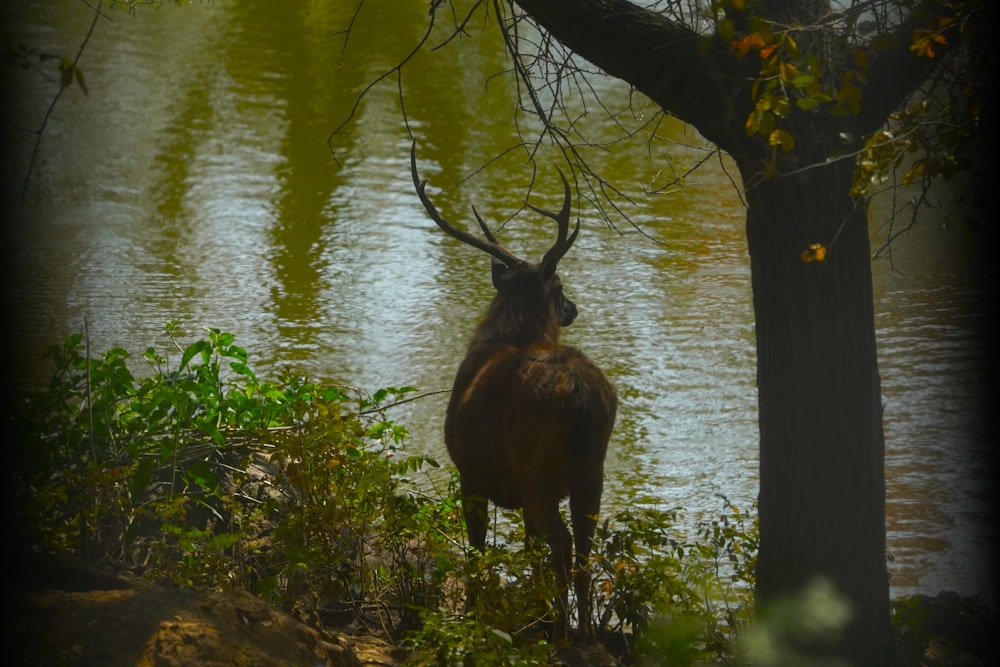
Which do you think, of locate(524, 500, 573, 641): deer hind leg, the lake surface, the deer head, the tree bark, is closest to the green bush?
locate(524, 500, 573, 641): deer hind leg

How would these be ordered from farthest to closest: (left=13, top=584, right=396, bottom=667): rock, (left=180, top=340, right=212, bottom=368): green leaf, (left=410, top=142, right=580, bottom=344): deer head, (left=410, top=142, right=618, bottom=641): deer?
1. (left=410, top=142, right=580, bottom=344): deer head
2. (left=180, top=340, right=212, bottom=368): green leaf
3. (left=410, top=142, right=618, bottom=641): deer
4. (left=13, top=584, right=396, bottom=667): rock

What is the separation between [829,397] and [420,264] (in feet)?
26.0

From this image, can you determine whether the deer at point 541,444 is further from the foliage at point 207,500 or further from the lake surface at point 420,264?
the lake surface at point 420,264

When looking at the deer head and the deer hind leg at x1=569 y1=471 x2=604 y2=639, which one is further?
the deer head

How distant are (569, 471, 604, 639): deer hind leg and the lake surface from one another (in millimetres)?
1428

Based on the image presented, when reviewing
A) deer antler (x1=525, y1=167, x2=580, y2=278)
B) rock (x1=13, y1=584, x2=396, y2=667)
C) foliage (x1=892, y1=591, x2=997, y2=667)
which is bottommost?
foliage (x1=892, y1=591, x2=997, y2=667)

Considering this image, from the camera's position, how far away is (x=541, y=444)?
554 centimetres

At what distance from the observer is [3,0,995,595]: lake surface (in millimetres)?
8211

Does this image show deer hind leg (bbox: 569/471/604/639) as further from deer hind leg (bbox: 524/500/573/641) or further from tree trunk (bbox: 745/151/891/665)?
tree trunk (bbox: 745/151/891/665)

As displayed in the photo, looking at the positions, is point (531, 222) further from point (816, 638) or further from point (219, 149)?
point (816, 638)

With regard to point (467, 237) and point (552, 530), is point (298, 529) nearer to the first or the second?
point (552, 530)

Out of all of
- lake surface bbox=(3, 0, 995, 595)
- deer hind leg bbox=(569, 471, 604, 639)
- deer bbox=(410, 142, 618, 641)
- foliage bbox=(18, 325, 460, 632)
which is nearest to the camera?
foliage bbox=(18, 325, 460, 632)

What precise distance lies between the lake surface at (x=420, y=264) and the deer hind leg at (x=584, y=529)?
1428 millimetres

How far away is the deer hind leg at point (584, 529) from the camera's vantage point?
5344 mm
